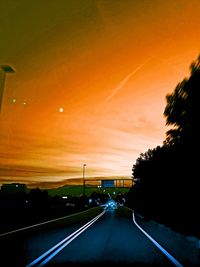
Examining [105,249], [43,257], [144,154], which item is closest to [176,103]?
[105,249]

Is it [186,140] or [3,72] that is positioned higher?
[3,72]

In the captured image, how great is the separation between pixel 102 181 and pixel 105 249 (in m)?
95.9

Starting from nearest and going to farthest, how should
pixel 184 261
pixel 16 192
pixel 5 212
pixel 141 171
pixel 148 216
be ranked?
pixel 184 261, pixel 5 212, pixel 148 216, pixel 141 171, pixel 16 192

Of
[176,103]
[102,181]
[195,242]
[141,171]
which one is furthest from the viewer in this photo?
[102,181]

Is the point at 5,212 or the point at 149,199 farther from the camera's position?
the point at 149,199

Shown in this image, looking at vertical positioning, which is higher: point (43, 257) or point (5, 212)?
point (5, 212)

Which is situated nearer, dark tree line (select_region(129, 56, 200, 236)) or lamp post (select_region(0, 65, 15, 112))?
lamp post (select_region(0, 65, 15, 112))

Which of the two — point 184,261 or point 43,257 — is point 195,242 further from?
point 43,257

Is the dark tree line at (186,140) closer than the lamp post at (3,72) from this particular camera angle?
No

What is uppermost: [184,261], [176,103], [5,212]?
[176,103]

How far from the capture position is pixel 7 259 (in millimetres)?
10641

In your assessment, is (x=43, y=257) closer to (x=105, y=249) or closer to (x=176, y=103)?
(x=105, y=249)

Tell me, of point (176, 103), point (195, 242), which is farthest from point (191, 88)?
point (195, 242)

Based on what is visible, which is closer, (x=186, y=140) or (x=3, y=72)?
(x=3, y=72)
